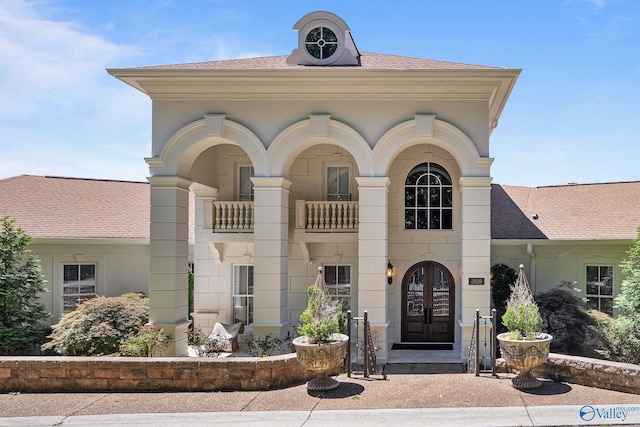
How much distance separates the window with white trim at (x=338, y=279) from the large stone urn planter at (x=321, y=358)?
6.30 metres

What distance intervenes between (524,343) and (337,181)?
8032 mm

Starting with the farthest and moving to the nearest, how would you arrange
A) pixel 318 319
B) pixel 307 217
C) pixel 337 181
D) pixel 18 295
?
pixel 337 181 → pixel 307 217 → pixel 18 295 → pixel 318 319

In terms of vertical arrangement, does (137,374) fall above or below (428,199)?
below

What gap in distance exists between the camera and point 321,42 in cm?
1284

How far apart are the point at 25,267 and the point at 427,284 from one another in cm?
1188

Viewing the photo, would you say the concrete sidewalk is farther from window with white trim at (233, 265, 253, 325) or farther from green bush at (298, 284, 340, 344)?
window with white trim at (233, 265, 253, 325)

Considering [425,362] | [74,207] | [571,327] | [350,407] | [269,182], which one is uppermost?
[269,182]

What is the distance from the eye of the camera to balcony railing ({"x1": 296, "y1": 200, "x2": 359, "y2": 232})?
47.2 feet

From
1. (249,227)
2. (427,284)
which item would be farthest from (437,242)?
(249,227)

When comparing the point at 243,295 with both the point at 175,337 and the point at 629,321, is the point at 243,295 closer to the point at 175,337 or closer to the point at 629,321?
the point at 175,337

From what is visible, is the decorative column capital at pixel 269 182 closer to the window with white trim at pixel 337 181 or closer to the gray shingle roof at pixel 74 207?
the window with white trim at pixel 337 181

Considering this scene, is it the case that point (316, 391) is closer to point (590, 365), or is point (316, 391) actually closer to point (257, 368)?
point (257, 368)

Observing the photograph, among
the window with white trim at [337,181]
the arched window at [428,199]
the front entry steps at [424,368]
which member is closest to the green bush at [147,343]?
the front entry steps at [424,368]

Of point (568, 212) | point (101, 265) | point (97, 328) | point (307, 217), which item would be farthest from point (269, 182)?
point (568, 212)
